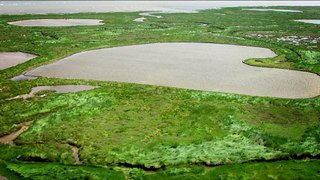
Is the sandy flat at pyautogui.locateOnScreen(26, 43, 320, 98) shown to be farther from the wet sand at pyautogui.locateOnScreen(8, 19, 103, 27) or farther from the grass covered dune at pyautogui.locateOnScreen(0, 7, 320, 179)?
the wet sand at pyautogui.locateOnScreen(8, 19, 103, 27)

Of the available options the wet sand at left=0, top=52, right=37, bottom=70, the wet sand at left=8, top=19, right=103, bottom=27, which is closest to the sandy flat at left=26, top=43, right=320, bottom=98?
the wet sand at left=0, top=52, right=37, bottom=70

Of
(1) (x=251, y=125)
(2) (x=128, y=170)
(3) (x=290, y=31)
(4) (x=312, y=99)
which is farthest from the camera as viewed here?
(3) (x=290, y=31)

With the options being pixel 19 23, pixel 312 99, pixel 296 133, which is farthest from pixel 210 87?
pixel 19 23

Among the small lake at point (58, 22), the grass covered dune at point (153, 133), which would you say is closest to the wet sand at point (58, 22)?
the small lake at point (58, 22)

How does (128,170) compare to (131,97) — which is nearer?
(128,170)

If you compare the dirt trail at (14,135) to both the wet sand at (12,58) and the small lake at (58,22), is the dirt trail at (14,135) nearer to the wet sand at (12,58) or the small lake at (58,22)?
the wet sand at (12,58)

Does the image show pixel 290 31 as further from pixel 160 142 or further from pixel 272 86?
pixel 160 142
